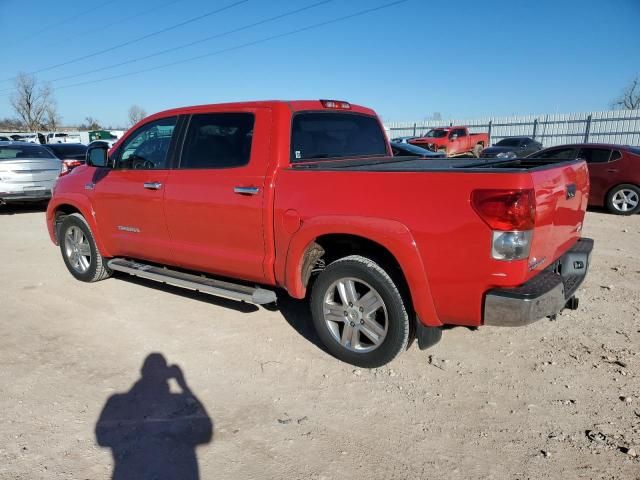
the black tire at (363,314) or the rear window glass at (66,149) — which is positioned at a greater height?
the rear window glass at (66,149)

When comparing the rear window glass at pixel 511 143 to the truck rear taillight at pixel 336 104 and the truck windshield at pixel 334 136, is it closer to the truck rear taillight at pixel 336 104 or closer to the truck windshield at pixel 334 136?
the truck windshield at pixel 334 136

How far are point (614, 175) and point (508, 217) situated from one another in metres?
8.75

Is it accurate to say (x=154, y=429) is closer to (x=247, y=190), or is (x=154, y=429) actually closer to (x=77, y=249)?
(x=247, y=190)

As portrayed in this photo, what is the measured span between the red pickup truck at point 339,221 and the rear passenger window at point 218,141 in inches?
0.5

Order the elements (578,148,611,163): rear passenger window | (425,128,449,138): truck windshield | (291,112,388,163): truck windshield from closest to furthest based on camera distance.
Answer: (291,112,388,163): truck windshield < (578,148,611,163): rear passenger window < (425,128,449,138): truck windshield

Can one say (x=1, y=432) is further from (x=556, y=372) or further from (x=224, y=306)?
(x=556, y=372)

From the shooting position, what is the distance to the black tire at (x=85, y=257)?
5629mm

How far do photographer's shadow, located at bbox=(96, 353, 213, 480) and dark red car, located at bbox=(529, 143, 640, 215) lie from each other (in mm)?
8771

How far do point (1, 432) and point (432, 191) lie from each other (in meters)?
3.01

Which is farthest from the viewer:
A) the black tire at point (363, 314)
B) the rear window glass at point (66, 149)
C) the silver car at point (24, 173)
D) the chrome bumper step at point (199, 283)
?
the rear window glass at point (66, 149)

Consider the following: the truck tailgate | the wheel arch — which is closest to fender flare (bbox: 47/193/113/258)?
the truck tailgate

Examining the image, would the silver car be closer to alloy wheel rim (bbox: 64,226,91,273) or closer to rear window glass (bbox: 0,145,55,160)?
rear window glass (bbox: 0,145,55,160)

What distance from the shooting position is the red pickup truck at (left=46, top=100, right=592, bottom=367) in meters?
2.87

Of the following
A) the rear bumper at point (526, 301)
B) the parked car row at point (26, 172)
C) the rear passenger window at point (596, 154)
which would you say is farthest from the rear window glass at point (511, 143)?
the rear bumper at point (526, 301)
